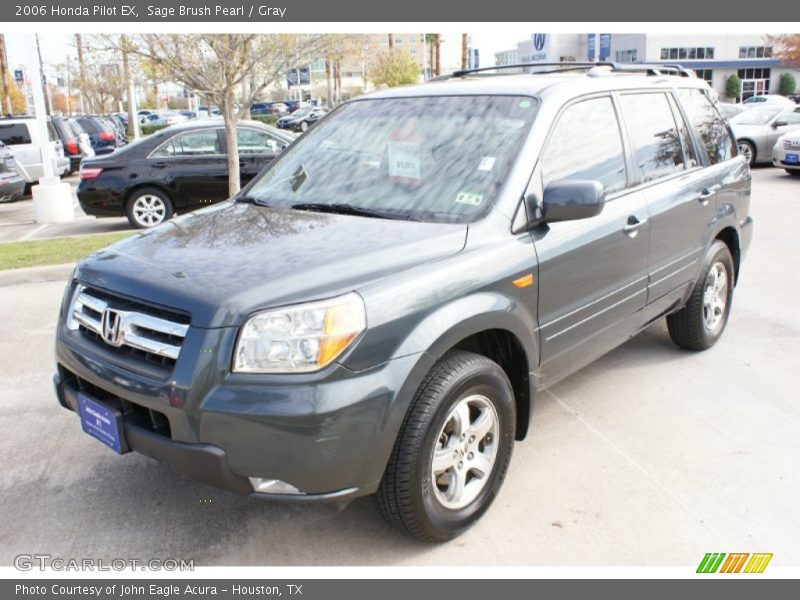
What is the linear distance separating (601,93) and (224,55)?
7.72 m

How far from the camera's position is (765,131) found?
18359mm

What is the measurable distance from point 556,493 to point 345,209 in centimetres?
169

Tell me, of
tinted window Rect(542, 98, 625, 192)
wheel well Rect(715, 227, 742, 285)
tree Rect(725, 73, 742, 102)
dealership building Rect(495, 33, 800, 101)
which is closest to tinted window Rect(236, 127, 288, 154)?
wheel well Rect(715, 227, 742, 285)

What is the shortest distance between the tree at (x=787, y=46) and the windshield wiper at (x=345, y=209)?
7283 centimetres

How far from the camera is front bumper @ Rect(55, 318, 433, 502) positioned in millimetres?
2615

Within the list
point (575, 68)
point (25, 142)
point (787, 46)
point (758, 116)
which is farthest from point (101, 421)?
point (787, 46)

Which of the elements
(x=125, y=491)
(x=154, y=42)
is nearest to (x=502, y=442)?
(x=125, y=491)

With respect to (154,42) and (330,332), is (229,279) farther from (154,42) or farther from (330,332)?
(154,42)

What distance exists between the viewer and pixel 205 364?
2658 millimetres

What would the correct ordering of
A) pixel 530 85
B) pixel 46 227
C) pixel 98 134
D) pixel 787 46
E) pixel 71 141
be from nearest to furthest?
pixel 530 85 < pixel 46 227 < pixel 71 141 < pixel 98 134 < pixel 787 46

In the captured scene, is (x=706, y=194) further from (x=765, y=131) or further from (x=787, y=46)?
(x=787, y=46)

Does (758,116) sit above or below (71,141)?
above

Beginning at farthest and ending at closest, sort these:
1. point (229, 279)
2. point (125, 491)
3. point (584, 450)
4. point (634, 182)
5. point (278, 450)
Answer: point (634, 182)
point (584, 450)
point (125, 491)
point (229, 279)
point (278, 450)

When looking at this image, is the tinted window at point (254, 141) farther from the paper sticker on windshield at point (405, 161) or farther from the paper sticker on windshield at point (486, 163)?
the paper sticker on windshield at point (486, 163)
